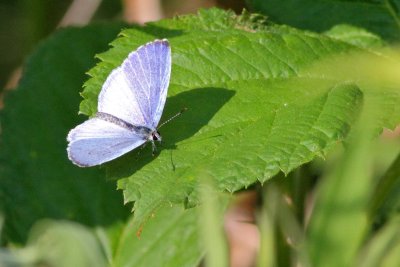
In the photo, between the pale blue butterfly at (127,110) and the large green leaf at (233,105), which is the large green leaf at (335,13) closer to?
the large green leaf at (233,105)

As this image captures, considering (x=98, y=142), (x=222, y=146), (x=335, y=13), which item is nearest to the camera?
(x=222, y=146)

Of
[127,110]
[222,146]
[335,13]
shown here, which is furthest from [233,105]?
[335,13]

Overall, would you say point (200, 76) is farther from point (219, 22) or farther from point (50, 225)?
point (50, 225)

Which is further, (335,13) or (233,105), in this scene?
(335,13)

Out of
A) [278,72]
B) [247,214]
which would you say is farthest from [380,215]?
[247,214]

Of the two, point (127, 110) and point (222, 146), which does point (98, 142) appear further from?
point (222, 146)

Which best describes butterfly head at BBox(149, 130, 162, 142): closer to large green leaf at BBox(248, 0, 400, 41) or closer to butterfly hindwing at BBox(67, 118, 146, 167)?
butterfly hindwing at BBox(67, 118, 146, 167)
